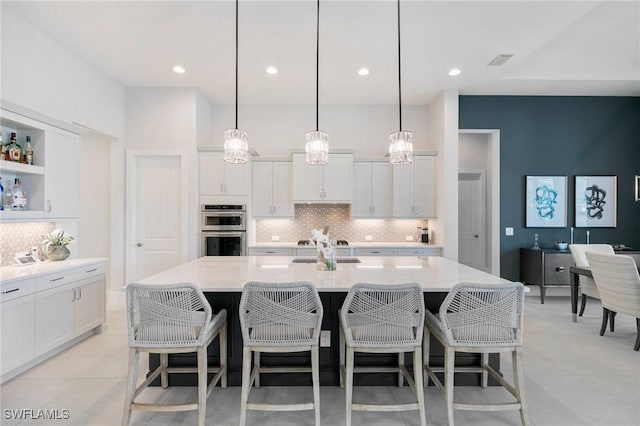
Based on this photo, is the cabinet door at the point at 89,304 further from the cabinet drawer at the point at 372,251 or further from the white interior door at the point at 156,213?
the cabinet drawer at the point at 372,251

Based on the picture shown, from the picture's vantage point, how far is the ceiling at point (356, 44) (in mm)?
3041

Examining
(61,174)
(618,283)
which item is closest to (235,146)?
(61,174)

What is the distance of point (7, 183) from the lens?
316cm

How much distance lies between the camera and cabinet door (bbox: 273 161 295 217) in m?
5.28

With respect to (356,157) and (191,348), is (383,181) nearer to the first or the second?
(356,157)

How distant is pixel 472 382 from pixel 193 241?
12.9ft

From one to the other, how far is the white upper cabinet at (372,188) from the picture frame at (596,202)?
9.94ft

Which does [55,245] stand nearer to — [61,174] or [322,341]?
[61,174]

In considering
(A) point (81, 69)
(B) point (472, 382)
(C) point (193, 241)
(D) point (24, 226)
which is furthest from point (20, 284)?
(B) point (472, 382)

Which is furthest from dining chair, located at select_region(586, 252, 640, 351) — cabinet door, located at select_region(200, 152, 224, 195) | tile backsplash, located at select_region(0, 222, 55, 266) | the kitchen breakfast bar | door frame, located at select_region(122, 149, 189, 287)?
tile backsplash, located at select_region(0, 222, 55, 266)

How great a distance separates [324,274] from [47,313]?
2.54 meters

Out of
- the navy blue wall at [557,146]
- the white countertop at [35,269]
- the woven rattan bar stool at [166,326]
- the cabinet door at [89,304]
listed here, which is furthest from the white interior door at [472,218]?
the white countertop at [35,269]

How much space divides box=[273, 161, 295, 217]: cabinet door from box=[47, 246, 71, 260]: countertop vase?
2715 millimetres

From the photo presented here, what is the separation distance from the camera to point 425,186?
5273 mm
